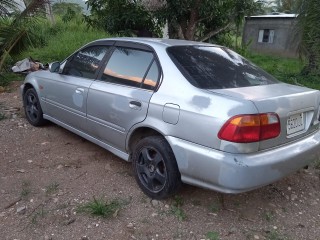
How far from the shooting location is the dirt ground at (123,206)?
10.1 ft

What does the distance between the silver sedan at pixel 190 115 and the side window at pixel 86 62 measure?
16mm

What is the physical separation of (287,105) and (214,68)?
80 cm

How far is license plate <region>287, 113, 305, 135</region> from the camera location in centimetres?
313

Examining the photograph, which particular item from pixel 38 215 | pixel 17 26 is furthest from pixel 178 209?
pixel 17 26

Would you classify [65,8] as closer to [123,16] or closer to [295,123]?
[123,16]

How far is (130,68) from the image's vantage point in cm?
379

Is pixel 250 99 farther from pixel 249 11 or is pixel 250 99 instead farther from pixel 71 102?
pixel 249 11

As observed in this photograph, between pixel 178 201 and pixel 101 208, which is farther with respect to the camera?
pixel 178 201

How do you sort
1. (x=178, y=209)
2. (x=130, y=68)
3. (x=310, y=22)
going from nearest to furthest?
(x=178, y=209) → (x=130, y=68) → (x=310, y=22)

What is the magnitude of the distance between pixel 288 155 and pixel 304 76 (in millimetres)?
7816

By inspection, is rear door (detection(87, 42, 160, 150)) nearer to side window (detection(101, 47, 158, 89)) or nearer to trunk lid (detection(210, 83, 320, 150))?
side window (detection(101, 47, 158, 89))

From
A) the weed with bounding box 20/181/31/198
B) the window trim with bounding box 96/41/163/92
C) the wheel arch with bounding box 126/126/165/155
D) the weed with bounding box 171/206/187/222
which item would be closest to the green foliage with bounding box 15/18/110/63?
the window trim with bounding box 96/41/163/92

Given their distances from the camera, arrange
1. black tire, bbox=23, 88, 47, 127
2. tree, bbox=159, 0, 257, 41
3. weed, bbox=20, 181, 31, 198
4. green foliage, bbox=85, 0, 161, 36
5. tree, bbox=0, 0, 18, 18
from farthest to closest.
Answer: green foliage, bbox=85, 0, 161, 36 → tree, bbox=159, 0, 257, 41 → tree, bbox=0, 0, 18, 18 → black tire, bbox=23, 88, 47, 127 → weed, bbox=20, 181, 31, 198

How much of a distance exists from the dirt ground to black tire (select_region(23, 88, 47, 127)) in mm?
870
